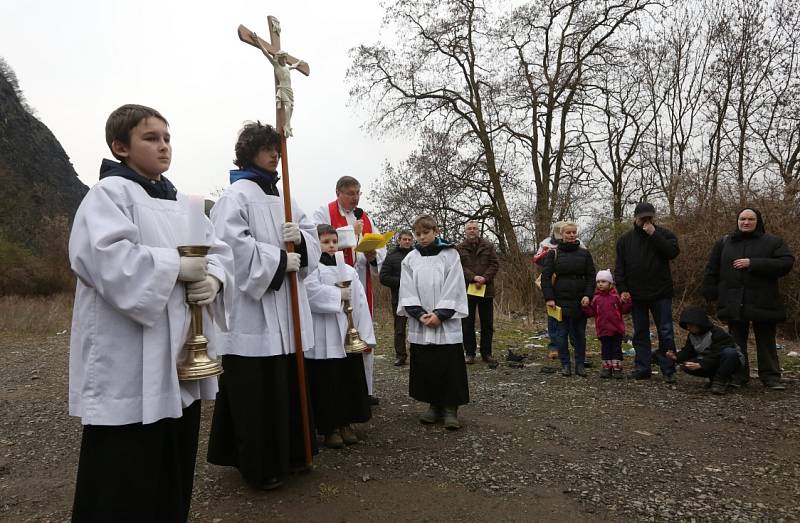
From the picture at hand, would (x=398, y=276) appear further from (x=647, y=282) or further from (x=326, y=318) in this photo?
(x=326, y=318)

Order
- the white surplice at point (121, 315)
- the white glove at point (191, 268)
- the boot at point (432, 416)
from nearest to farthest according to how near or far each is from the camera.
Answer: the white surplice at point (121, 315)
the white glove at point (191, 268)
the boot at point (432, 416)

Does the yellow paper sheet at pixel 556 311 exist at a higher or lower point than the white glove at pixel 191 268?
lower

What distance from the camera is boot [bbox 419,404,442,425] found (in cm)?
498

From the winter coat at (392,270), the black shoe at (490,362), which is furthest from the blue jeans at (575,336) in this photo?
the winter coat at (392,270)

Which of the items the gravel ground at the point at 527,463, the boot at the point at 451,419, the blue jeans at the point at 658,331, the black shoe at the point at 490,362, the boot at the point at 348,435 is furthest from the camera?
the black shoe at the point at 490,362

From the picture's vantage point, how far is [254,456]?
3.44m

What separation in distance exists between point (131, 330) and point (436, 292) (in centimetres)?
301

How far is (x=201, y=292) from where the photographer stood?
2.46 metres

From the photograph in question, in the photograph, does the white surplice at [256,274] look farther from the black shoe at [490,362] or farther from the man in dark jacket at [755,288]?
the man in dark jacket at [755,288]

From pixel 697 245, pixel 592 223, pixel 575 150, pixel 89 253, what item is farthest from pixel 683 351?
pixel 575 150

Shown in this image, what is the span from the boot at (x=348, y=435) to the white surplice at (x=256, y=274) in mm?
1156

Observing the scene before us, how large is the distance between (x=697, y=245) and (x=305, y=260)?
961 centimetres

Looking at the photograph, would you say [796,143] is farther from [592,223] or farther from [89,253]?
[89,253]

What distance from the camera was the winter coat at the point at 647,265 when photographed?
6.46 m
